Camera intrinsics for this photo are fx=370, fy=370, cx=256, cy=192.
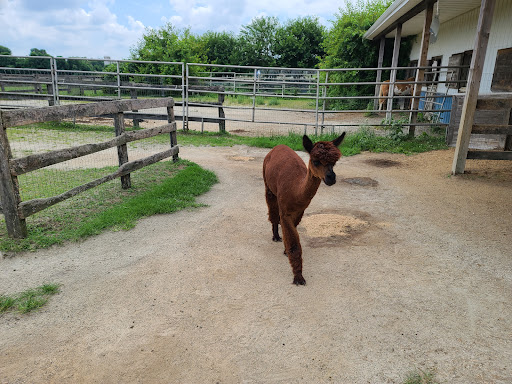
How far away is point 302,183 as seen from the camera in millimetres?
3357

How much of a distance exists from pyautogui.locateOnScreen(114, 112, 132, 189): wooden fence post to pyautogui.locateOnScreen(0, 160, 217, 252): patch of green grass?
0.12 metres

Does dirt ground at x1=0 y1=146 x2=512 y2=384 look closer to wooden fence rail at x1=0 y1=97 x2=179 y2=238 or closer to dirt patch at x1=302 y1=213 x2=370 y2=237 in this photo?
dirt patch at x1=302 y1=213 x2=370 y2=237

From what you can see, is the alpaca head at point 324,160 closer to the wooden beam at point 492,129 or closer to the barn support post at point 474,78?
the barn support post at point 474,78

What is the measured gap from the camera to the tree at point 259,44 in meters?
35.6

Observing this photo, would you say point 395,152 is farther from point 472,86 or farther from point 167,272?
point 167,272

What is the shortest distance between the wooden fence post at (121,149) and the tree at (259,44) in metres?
31.8

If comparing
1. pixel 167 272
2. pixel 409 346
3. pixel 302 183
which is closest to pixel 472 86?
pixel 302 183

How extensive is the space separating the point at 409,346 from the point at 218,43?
38.4 metres

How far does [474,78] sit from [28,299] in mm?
7411

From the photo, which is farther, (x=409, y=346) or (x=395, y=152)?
(x=395, y=152)

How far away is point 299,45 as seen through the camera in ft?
113

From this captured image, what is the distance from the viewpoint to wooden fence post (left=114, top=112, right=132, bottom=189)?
18.7ft

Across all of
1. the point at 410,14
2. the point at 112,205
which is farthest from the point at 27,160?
the point at 410,14

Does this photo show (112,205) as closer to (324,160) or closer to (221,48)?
(324,160)
